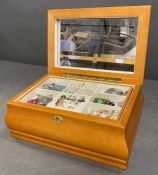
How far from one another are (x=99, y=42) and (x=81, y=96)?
335mm

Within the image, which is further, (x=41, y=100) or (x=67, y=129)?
(x=41, y=100)

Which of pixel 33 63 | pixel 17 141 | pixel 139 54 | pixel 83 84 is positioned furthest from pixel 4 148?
pixel 33 63

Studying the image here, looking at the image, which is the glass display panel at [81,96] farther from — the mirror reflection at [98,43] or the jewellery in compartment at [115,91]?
the mirror reflection at [98,43]

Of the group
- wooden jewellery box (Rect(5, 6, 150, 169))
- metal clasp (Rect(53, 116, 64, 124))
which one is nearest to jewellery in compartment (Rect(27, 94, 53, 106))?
wooden jewellery box (Rect(5, 6, 150, 169))

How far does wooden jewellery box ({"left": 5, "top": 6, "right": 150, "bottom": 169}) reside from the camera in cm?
69

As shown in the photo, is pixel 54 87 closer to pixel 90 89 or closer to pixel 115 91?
pixel 90 89

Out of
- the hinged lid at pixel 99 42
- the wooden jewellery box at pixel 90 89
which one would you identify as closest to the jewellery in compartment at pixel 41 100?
the wooden jewellery box at pixel 90 89

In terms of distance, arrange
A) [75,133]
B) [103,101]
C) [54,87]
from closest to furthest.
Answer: [75,133] < [103,101] < [54,87]

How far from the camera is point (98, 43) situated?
3.45 feet

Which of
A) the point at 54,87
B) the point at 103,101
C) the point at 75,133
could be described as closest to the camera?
the point at 75,133

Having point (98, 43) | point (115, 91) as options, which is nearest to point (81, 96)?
point (115, 91)

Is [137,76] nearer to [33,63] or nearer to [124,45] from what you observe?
[124,45]

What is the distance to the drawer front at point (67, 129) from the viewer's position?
2.18 feet

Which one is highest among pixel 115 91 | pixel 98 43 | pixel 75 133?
pixel 98 43
